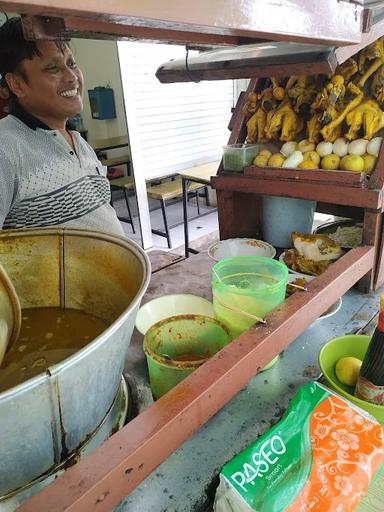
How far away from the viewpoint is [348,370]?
953 millimetres

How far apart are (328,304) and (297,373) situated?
8.5 inches

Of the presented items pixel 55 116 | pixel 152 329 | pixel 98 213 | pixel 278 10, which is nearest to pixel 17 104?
pixel 55 116

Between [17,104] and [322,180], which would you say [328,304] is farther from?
[17,104]

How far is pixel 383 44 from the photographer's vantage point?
1318mm

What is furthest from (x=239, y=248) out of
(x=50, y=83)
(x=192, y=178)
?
(x=192, y=178)

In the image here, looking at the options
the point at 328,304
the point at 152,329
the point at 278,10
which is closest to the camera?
the point at 278,10

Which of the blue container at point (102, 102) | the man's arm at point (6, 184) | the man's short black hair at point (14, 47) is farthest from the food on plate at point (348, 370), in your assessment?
the blue container at point (102, 102)

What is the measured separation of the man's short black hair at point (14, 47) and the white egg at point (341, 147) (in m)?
1.07

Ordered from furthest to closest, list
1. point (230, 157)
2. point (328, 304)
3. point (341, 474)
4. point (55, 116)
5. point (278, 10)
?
point (230, 157), point (55, 116), point (328, 304), point (341, 474), point (278, 10)

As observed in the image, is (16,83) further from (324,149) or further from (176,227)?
(176,227)

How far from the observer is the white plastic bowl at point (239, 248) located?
145 centimetres

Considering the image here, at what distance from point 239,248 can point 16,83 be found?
1045mm

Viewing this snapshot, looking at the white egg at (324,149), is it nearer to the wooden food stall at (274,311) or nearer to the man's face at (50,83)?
the wooden food stall at (274,311)

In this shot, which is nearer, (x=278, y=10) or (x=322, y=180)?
(x=278, y=10)
